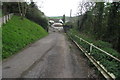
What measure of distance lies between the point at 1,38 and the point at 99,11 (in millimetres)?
10237

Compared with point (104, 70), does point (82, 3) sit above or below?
above

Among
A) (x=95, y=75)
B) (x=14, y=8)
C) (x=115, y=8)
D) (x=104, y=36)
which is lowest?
(x=95, y=75)

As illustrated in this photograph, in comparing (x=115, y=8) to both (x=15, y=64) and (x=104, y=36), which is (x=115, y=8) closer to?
(x=104, y=36)

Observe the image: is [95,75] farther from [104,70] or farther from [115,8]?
[115,8]

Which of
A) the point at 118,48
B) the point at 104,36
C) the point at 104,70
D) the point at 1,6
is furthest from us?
the point at 1,6

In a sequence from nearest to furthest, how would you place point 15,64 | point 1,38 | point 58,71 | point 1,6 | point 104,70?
1. point 104,70
2. point 58,71
3. point 15,64
4. point 1,38
5. point 1,6

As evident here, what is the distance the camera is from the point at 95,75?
19.1 feet

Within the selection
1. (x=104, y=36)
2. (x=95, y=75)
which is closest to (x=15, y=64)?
(x=95, y=75)

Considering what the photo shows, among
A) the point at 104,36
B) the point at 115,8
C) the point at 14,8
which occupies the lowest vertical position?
the point at 104,36

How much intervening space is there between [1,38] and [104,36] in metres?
9.23

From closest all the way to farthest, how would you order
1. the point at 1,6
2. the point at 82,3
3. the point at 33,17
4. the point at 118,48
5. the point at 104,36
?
the point at 118,48, the point at 104,36, the point at 82,3, the point at 1,6, the point at 33,17

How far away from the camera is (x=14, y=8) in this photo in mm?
30031

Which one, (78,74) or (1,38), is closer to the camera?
(78,74)

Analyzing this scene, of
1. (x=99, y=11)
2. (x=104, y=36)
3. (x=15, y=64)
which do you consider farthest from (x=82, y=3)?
(x=15, y=64)
